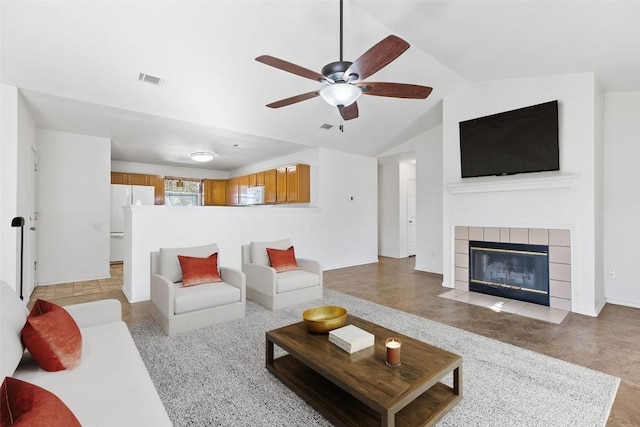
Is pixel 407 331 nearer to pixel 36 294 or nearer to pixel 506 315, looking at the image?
pixel 506 315

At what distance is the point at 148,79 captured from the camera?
3654mm

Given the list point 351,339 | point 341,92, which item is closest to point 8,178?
point 341,92

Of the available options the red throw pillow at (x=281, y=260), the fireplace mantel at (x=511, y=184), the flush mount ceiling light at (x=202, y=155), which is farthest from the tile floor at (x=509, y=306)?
the flush mount ceiling light at (x=202, y=155)

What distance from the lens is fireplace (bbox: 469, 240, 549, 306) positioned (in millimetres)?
4113

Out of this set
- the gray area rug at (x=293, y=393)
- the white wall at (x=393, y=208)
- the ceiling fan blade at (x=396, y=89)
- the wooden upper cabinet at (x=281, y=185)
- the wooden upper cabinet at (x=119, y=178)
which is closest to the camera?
the gray area rug at (x=293, y=393)

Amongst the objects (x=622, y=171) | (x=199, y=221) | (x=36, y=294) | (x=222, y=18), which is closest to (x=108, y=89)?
(x=222, y=18)

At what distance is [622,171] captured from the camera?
414cm

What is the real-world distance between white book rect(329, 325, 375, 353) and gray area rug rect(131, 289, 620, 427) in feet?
1.42

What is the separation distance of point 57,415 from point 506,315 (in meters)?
4.20

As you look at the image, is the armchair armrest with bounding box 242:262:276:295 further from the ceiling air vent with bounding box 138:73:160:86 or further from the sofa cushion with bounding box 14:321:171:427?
the ceiling air vent with bounding box 138:73:160:86

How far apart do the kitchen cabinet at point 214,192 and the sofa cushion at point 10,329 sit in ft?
25.5

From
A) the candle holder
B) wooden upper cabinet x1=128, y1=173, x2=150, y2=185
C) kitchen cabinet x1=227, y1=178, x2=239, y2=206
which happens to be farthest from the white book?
wooden upper cabinet x1=128, y1=173, x2=150, y2=185

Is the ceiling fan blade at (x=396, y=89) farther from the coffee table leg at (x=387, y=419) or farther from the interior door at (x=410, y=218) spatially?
the interior door at (x=410, y=218)

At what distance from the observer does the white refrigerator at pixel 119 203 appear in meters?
6.88
